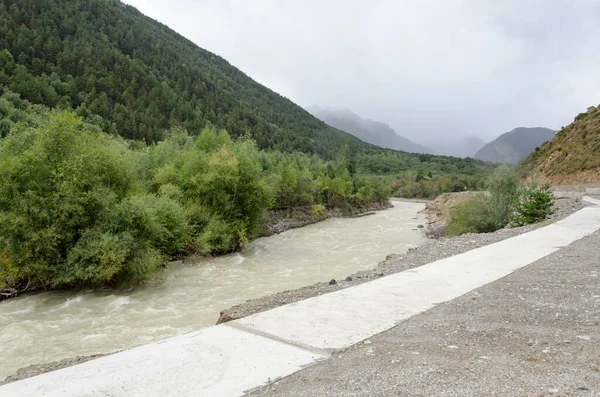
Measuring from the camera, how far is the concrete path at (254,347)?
150 inches

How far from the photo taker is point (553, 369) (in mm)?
3666

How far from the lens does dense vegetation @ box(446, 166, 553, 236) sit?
20.9 m

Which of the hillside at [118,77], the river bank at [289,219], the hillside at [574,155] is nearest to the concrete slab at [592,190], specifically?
the hillside at [574,155]

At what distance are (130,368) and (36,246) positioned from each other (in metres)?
12.8

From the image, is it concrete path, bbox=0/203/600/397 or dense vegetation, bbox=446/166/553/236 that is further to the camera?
dense vegetation, bbox=446/166/553/236

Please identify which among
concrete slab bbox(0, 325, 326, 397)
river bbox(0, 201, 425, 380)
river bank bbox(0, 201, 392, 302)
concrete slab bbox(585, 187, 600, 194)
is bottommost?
river bbox(0, 201, 425, 380)

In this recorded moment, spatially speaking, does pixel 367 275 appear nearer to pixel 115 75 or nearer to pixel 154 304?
pixel 154 304

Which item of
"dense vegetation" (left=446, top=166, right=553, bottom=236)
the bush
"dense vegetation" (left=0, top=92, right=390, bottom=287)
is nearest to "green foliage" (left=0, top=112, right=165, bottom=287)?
"dense vegetation" (left=0, top=92, right=390, bottom=287)

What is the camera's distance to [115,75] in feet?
288

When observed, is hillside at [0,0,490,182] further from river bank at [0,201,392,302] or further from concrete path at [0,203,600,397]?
concrete path at [0,203,600,397]

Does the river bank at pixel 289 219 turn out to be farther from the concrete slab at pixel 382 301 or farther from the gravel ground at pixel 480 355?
the gravel ground at pixel 480 355

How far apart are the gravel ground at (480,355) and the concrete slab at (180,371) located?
30cm

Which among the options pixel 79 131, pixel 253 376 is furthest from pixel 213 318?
pixel 79 131

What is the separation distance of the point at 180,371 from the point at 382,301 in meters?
3.66
